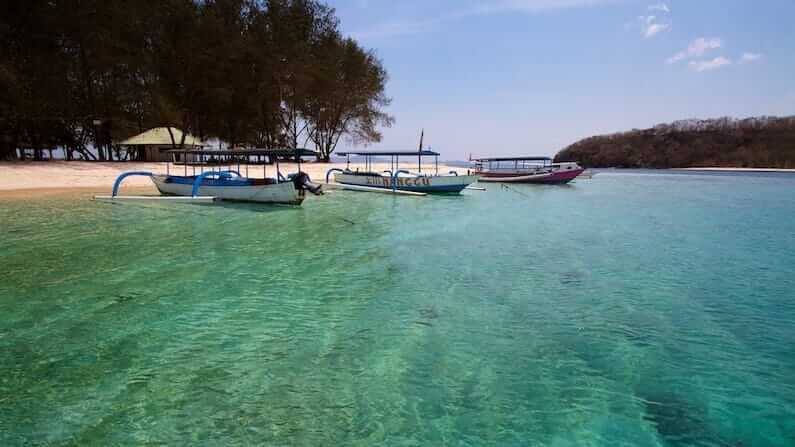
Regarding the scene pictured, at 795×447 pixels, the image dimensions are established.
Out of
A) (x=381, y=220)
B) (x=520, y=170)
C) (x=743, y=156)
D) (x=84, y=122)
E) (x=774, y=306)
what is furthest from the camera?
(x=743, y=156)

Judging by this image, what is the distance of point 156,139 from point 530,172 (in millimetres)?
37813

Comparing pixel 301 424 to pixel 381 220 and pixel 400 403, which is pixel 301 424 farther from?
pixel 381 220

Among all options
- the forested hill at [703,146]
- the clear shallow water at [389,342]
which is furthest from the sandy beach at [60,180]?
the forested hill at [703,146]

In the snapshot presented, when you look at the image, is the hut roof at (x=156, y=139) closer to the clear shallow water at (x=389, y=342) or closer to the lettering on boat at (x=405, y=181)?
the lettering on boat at (x=405, y=181)

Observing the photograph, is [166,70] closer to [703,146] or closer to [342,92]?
[342,92]

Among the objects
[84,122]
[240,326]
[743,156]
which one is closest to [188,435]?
[240,326]

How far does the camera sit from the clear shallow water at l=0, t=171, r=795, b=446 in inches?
162

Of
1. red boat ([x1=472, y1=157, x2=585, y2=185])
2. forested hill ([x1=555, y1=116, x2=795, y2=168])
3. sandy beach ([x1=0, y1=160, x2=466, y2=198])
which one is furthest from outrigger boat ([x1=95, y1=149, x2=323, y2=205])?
forested hill ([x1=555, y1=116, x2=795, y2=168])

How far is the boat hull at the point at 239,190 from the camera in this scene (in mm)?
21594

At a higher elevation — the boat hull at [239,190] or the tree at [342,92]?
the tree at [342,92]

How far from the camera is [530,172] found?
150 ft

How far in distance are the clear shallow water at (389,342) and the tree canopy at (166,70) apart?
98.8 ft

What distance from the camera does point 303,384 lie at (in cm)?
480

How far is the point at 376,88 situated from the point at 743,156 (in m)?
97.8
